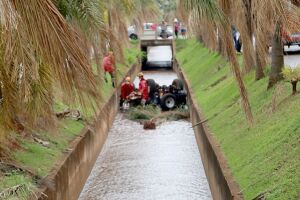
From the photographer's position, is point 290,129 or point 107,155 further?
point 107,155

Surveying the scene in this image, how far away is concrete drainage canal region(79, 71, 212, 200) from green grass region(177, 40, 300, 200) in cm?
113

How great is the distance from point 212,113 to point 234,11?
9.46 metres

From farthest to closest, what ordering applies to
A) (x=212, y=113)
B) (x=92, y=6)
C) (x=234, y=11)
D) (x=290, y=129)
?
(x=212, y=113)
(x=290, y=129)
(x=92, y=6)
(x=234, y=11)

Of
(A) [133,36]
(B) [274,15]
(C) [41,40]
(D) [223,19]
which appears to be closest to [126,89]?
(D) [223,19]

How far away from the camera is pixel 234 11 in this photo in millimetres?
7230

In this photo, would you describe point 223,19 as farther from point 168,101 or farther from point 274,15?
point 168,101

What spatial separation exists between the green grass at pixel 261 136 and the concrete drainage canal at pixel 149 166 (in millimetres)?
1125

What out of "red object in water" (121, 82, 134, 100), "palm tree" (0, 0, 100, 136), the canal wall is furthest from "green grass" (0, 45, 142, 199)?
"red object in water" (121, 82, 134, 100)

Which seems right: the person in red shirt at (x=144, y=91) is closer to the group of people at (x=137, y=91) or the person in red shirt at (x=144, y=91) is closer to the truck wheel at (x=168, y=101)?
the group of people at (x=137, y=91)

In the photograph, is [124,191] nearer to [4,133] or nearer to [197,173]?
[197,173]

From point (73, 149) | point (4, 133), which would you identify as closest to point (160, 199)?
point (73, 149)

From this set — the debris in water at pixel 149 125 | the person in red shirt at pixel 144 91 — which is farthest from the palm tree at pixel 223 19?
the person in red shirt at pixel 144 91

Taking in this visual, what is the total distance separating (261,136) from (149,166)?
16.3 feet

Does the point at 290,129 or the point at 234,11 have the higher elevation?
the point at 234,11
